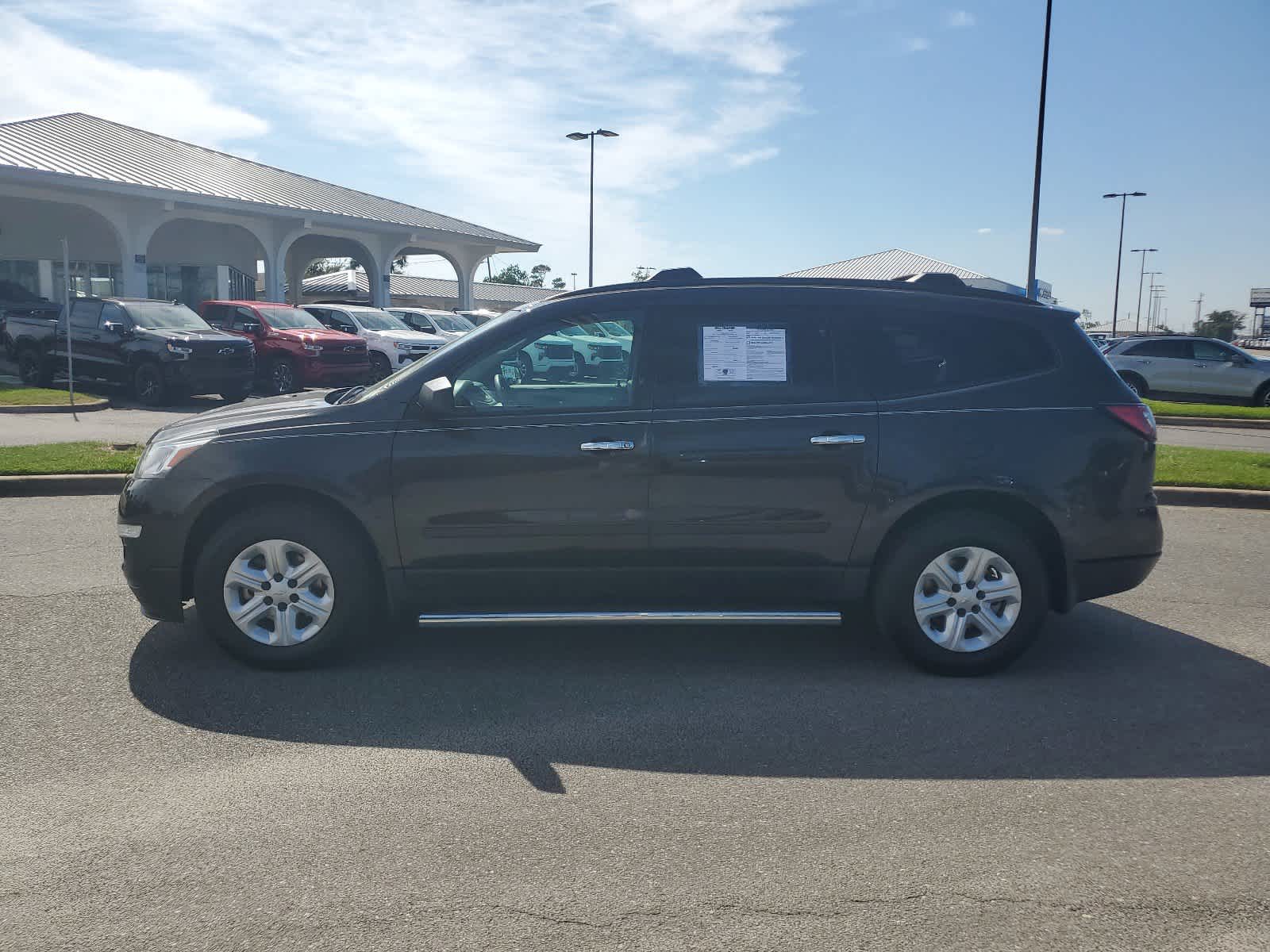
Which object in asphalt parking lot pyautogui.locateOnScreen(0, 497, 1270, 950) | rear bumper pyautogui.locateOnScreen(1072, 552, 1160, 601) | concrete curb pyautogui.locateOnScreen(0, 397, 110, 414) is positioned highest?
rear bumper pyautogui.locateOnScreen(1072, 552, 1160, 601)

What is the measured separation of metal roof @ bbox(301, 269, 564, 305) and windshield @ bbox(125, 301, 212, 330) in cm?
3746

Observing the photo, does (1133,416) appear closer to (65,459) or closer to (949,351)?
(949,351)

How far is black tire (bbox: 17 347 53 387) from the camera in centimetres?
2038

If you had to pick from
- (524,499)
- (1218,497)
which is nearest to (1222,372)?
(1218,497)

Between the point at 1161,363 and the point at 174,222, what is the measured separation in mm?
30059

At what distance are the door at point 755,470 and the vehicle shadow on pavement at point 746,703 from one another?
491 mm

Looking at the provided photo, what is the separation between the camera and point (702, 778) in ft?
12.7

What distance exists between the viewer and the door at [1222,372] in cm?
2389

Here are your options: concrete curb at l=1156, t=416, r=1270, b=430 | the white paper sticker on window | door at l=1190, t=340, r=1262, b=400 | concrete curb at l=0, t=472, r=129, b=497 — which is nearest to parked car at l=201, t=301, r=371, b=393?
concrete curb at l=0, t=472, r=129, b=497

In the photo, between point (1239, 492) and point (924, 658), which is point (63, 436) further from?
point (1239, 492)

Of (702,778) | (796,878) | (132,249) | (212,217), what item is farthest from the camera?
(212,217)

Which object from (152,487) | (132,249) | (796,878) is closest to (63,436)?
(152,487)

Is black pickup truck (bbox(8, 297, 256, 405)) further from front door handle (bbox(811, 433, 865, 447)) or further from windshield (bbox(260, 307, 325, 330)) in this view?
front door handle (bbox(811, 433, 865, 447))

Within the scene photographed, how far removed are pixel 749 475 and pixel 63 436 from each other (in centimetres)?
1142
